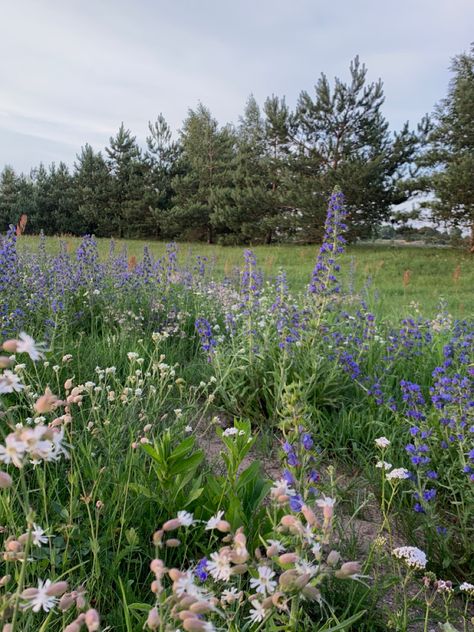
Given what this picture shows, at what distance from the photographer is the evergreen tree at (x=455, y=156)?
16.7m

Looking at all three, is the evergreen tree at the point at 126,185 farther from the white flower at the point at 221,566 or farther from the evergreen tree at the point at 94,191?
the white flower at the point at 221,566

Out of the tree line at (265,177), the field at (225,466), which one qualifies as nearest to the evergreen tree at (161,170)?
the tree line at (265,177)

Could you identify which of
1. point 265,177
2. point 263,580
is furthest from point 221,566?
point 265,177

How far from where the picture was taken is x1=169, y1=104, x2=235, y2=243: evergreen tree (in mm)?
28578

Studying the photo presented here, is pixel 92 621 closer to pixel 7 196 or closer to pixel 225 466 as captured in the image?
pixel 225 466

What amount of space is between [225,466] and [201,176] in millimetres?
28821

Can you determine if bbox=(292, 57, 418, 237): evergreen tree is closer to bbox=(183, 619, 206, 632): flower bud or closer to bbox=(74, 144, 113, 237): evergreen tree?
bbox=(74, 144, 113, 237): evergreen tree

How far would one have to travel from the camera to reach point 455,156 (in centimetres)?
1794

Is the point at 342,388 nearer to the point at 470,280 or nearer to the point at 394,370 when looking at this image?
the point at 394,370

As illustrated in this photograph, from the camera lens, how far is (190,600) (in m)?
0.75

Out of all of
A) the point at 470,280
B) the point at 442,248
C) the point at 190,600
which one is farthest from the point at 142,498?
the point at 442,248

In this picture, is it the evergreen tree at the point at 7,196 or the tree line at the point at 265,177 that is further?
the evergreen tree at the point at 7,196

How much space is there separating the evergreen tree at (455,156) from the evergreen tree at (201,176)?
1215 centimetres

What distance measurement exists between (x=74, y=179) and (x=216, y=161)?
391 inches
